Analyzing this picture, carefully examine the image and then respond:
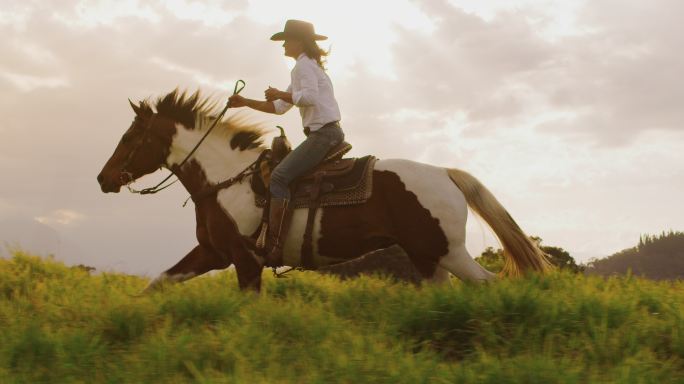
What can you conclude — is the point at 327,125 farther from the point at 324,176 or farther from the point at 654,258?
the point at 654,258

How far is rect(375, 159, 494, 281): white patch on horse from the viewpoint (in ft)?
20.7

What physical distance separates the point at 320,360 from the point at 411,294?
164cm

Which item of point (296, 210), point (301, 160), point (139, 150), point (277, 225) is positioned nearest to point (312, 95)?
Result: point (301, 160)

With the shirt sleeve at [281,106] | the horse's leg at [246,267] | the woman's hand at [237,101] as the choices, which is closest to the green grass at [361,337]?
the horse's leg at [246,267]

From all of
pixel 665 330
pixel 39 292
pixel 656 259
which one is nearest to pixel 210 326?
pixel 39 292

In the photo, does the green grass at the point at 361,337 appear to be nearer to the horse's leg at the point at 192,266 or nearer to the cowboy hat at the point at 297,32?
Result: the horse's leg at the point at 192,266

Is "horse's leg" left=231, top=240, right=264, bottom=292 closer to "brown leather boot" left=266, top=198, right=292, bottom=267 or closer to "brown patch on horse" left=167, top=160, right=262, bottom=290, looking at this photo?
"brown patch on horse" left=167, top=160, right=262, bottom=290

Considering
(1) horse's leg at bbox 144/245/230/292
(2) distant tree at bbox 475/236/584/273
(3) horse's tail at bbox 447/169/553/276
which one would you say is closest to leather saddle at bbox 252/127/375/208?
(1) horse's leg at bbox 144/245/230/292

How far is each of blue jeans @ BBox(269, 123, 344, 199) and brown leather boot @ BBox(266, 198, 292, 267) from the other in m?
0.08

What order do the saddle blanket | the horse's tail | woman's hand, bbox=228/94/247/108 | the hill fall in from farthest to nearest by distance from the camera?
the hill
woman's hand, bbox=228/94/247/108
the horse's tail
the saddle blanket

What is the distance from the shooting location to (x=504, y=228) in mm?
6750

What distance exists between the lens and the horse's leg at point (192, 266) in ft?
22.9

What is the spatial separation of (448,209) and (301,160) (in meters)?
1.44

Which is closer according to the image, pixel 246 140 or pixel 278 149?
pixel 278 149
